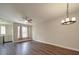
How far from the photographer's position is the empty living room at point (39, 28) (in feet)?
5.76

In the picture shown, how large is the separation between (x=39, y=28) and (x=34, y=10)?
0.53 meters

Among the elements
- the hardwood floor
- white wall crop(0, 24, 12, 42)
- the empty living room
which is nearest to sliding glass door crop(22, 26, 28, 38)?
the empty living room

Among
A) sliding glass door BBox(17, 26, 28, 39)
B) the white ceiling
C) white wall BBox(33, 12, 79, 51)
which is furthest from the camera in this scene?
sliding glass door BBox(17, 26, 28, 39)

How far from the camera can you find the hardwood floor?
5.79 ft

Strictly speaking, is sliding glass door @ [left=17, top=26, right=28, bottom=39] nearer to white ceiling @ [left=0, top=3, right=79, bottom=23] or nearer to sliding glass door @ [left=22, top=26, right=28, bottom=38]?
sliding glass door @ [left=22, top=26, right=28, bottom=38]

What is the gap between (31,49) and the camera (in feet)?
6.26

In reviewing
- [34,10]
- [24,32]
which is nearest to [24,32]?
[24,32]

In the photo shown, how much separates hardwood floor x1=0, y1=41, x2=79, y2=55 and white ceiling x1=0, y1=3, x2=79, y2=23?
0.62m

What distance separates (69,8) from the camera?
174 centimetres

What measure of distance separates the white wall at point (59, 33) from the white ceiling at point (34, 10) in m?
0.14

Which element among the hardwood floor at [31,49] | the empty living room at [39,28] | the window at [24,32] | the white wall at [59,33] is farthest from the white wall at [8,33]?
the white wall at [59,33]

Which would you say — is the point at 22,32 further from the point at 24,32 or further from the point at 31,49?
the point at 31,49

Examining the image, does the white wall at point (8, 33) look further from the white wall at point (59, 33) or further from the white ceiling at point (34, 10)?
the white wall at point (59, 33)
